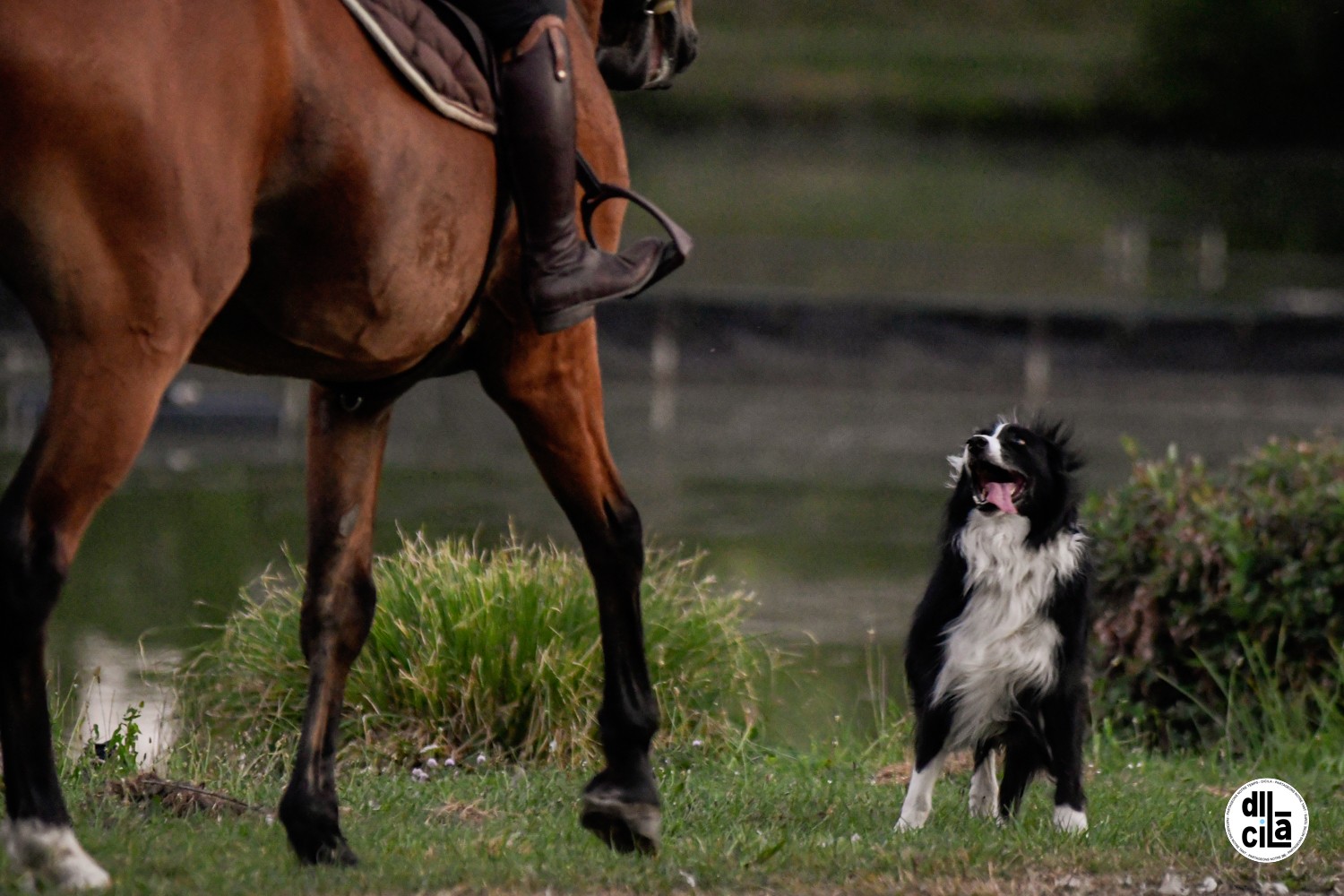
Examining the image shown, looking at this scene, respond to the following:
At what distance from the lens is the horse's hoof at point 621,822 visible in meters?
5.05

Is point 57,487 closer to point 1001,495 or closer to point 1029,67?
point 1001,495

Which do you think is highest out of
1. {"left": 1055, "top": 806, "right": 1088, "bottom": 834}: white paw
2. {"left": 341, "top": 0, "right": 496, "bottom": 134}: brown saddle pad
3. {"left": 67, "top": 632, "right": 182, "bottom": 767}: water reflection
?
{"left": 341, "top": 0, "right": 496, "bottom": 134}: brown saddle pad

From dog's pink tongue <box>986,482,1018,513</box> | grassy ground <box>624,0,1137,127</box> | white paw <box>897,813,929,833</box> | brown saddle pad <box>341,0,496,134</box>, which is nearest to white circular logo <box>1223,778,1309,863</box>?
white paw <box>897,813,929,833</box>

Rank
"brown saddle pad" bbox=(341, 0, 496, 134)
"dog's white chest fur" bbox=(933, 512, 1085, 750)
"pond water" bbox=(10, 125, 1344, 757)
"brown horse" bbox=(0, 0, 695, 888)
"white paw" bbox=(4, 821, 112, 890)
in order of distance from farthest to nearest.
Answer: "pond water" bbox=(10, 125, 1344, 757)
"dog's white chest fur" bbox=(933, 512, 1085, 750)
"brown saddle pad" bbox=(341, 0, 496, 134)
"white paw" bbox=(4, 821, 112, 890)
"brown horse" bbox=(0, 0, 695, 888)

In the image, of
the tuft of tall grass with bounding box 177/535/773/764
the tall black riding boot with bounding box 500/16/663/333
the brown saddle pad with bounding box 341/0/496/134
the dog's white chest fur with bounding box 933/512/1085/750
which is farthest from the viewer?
the tuft of tall grass with bounding box 177/535/773/764

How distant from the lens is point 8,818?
3.98 meters

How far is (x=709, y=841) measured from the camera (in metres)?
5.22

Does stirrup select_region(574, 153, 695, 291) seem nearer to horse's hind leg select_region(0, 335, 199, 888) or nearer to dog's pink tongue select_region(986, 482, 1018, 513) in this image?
dog's pink tongue select_region(986, 482, 1018, 513)

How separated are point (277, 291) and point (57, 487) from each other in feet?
2.28

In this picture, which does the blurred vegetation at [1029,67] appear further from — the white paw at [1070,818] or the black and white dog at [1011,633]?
the white paw at [1070,818]

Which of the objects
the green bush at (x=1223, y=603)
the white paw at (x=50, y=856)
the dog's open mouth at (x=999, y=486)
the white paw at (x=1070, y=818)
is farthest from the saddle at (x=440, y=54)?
the green bush at (x=1223, y=603)

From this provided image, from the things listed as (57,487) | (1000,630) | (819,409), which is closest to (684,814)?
(1000,630)

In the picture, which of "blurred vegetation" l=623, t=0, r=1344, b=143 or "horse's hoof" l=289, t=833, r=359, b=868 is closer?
"horse's hoof" l=289, t=833, r=359, b=868

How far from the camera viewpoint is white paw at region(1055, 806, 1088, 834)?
18.4ft
